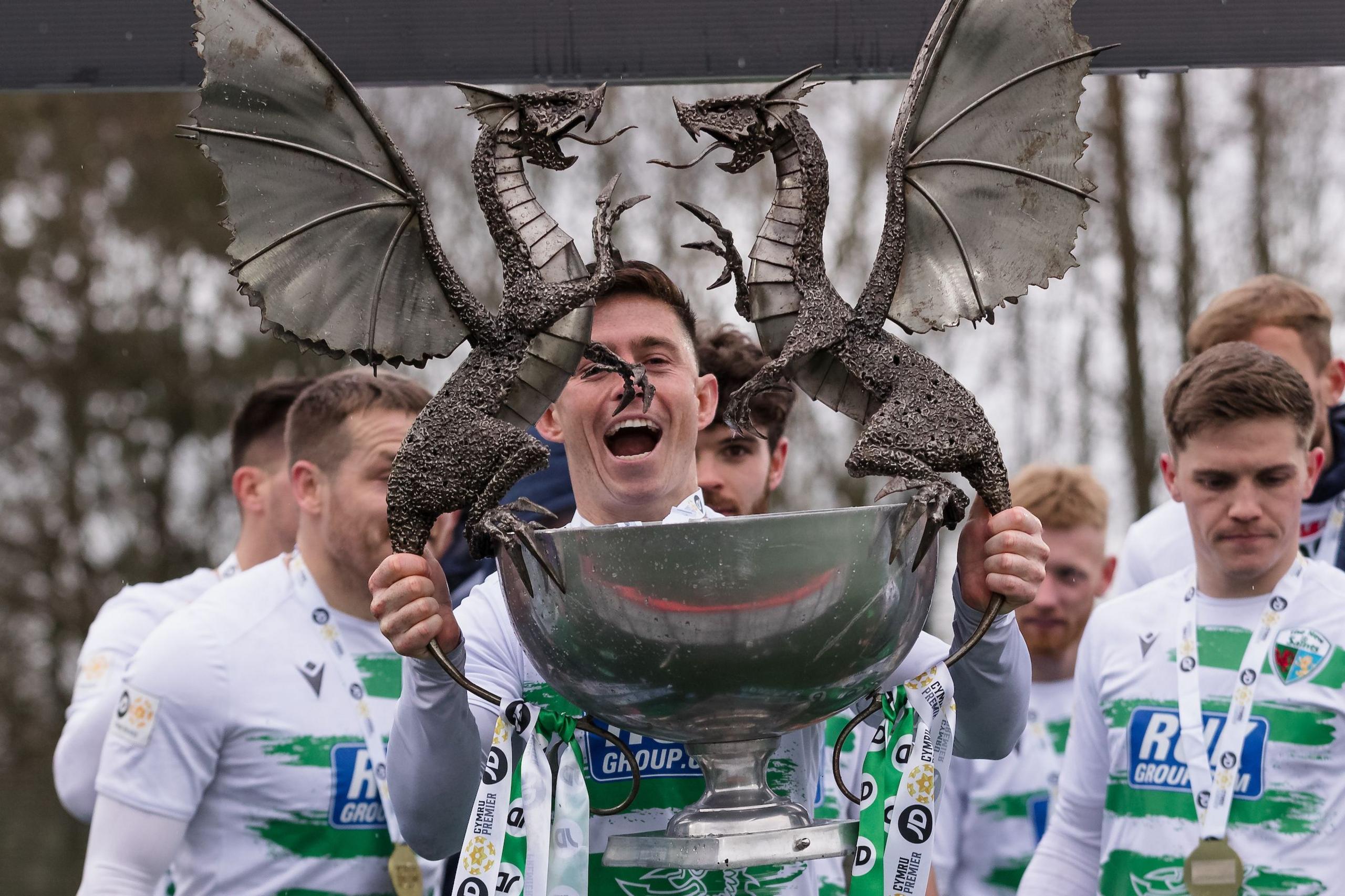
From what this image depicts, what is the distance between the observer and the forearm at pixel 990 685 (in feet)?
8.05

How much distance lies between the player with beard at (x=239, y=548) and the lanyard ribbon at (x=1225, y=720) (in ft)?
8.11

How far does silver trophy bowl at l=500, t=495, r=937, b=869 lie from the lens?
1947 mm

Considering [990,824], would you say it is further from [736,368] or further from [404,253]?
[404,253]

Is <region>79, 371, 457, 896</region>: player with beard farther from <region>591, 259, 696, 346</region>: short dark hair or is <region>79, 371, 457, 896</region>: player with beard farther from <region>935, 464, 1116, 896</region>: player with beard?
<region>935, 464, 1116, 896</region>: player with beard

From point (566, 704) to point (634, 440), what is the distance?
51cm

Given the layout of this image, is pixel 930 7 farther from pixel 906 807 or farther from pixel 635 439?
pixel 906 807

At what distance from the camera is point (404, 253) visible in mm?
2260

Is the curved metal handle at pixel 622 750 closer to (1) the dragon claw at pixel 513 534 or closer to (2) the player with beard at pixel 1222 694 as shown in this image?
(1) the dragon claw at pixel 513 534

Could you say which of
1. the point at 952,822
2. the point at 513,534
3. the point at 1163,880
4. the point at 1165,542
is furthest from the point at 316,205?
the point at 1165,542

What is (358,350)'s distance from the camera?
2.22 meters

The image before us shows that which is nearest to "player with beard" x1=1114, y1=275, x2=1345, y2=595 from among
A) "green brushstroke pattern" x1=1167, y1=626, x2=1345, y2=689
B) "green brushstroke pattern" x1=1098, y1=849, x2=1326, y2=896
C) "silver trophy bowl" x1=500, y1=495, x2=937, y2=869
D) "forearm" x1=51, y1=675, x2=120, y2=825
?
"green brushstroke pattern" x1=1167, y1=626, x2=1345, y2=689

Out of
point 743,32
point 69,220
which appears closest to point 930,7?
point 743,32

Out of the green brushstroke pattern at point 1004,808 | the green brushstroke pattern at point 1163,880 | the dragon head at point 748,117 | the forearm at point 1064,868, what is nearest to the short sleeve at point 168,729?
the dragon head at point 748,117

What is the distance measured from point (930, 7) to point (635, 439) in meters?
1.09
